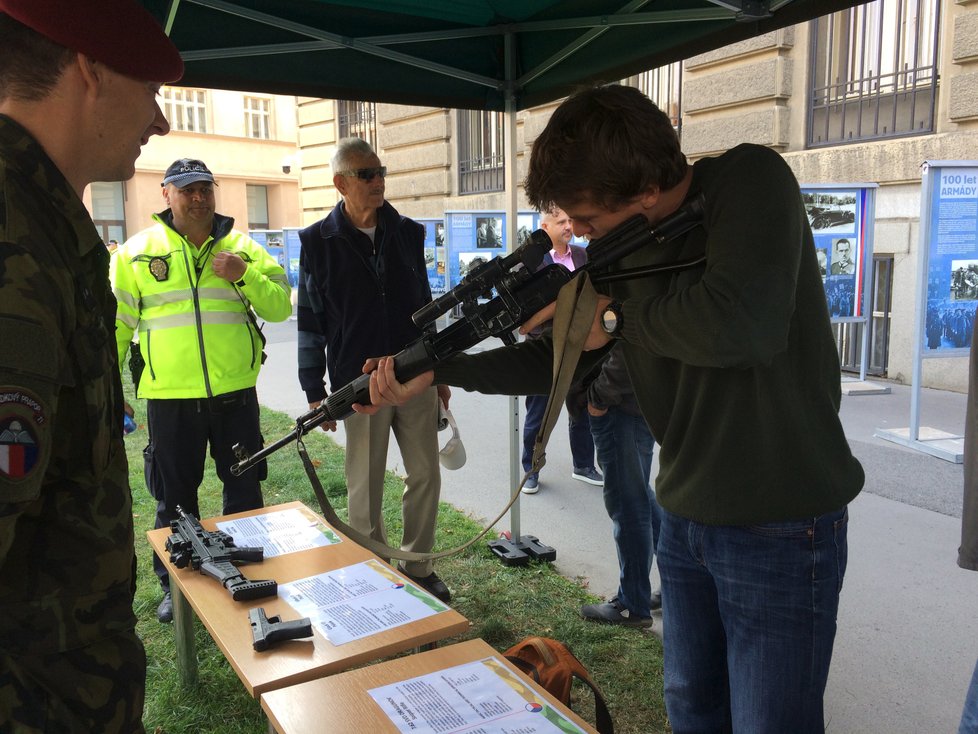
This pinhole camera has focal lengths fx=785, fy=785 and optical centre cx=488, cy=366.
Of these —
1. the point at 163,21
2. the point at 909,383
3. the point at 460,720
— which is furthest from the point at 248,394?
the point at 909,383

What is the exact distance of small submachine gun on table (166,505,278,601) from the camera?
2.34 meters

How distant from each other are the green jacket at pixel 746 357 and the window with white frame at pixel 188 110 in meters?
32.4

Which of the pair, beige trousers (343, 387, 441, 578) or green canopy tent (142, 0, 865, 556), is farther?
beige trousers (343, 387, 441, 578)

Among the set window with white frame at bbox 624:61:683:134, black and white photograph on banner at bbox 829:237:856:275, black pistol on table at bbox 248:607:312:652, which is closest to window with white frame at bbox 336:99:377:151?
window with white frame at bbox 624:61:683:134

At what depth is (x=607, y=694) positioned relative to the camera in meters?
3.06

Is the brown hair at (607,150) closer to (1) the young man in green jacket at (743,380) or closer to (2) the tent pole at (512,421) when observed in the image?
(1) the young man in green jacket at (743,380)

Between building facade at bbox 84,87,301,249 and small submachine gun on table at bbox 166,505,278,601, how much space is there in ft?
90.5

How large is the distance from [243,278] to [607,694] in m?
2.52

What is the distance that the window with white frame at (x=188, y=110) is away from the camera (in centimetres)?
3027

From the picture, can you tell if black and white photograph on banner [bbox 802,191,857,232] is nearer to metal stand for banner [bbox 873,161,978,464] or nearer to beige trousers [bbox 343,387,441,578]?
metal stand for banner [bbox 873,161,978,464]

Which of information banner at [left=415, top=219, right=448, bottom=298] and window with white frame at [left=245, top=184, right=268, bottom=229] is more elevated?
window with white frame at [left=245, top=184, right=268, bottom=229]

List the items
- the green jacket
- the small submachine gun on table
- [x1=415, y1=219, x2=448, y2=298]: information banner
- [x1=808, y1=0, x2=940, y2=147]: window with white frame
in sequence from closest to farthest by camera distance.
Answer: the green jacket, the small submachine gun on table, [x1=808, y1=0, x2=940, y2=147]: window with white frame, [x1=415, y1=219, x2=448, y2=298]: information banner

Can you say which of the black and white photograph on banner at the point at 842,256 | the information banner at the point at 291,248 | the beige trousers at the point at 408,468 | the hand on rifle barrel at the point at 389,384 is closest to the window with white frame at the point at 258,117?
the information banner at the point at 291,248

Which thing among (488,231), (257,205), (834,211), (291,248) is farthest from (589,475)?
(257,205)
